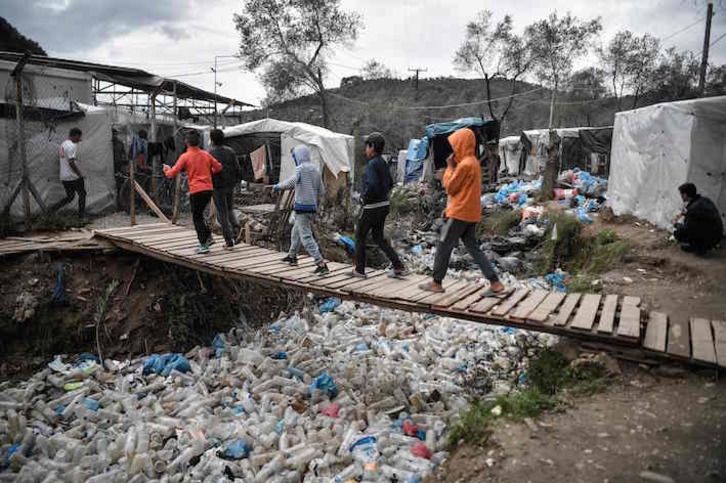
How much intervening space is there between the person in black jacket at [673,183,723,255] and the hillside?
18559mm

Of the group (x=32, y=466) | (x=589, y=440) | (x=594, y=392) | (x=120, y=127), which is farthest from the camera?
(x=120, y=127)

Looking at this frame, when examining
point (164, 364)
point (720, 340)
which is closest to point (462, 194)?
point (720, 340)

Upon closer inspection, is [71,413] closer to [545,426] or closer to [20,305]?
[20,305]

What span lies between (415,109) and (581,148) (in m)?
20.6

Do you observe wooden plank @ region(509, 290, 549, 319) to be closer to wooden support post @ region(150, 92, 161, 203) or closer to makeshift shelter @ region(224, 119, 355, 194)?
makeshift shelter @ region(224, 119, 355, 194)

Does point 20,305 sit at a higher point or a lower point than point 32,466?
higher

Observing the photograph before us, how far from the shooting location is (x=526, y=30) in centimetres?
2911

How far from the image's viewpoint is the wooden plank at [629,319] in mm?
3615

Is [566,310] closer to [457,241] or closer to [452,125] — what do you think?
[457,241]

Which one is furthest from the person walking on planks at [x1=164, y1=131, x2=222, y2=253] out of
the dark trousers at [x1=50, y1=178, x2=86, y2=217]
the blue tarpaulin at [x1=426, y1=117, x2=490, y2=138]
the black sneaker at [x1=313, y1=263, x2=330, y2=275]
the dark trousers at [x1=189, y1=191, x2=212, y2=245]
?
the blue tarpaulin at [x1=426, y1=117, x2=490, y2=138]

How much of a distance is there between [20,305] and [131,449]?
255cm

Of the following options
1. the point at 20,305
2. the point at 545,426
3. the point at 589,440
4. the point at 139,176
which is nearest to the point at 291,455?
the point at 545,426

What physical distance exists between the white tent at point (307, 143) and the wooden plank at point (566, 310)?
9305 mm

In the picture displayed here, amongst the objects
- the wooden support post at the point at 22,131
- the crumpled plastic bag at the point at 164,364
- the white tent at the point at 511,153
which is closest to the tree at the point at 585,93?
the white tent at the point at 511,153
